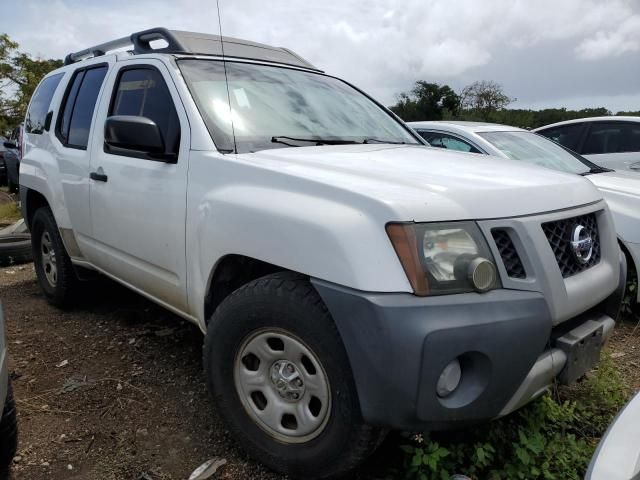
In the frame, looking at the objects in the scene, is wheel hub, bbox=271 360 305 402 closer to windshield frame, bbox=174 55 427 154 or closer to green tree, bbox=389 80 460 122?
windshield frame, bbox=174 55 427 154

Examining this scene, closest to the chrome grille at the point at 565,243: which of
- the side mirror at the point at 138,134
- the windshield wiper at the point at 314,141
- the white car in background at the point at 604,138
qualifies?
→ the windshield wiper at the point at 314,141

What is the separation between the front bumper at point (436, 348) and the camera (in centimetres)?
178

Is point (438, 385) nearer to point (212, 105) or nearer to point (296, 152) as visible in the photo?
point (296, 152)

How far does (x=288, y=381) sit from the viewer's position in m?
2.19

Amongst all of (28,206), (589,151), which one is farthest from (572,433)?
(589,151)

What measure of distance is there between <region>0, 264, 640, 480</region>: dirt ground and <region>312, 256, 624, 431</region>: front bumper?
2.22ft

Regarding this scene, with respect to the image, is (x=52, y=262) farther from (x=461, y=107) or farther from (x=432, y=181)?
(x=461, y=107)

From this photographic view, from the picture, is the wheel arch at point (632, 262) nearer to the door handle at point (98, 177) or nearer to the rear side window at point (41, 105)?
the door handle at point (98, 177)

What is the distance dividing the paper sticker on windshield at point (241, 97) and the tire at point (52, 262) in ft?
6.72

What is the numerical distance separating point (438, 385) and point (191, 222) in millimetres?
1352

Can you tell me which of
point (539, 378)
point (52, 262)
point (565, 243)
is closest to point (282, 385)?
point (539, 378)

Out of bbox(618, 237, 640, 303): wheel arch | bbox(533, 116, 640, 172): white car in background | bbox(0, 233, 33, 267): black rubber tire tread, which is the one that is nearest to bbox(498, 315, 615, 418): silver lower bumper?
bbox(618, 237, 640, 303): wheel arch

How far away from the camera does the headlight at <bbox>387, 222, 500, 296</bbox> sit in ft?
6.08

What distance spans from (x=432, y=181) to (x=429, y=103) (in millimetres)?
33574
